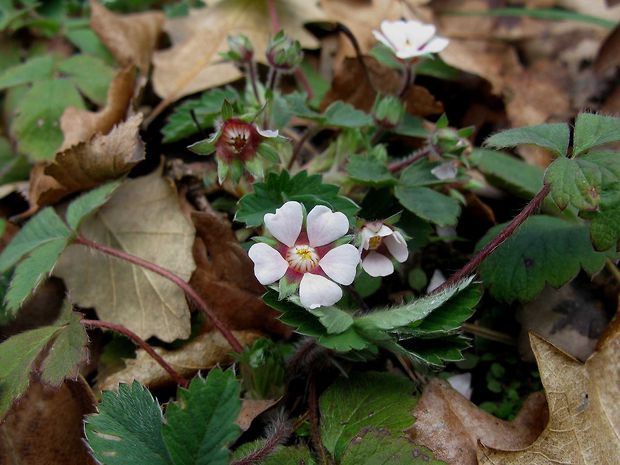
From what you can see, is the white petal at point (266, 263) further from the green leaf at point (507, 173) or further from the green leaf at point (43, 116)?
the green leaf at point (43, 116)

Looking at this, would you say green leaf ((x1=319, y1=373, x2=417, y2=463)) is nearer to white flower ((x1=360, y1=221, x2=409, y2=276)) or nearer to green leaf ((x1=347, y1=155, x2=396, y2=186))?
white flower ((x1=360, y1=221, x2=409, y2=276))

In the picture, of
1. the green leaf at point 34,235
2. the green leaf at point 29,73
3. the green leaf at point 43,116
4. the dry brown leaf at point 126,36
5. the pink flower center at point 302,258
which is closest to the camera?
the pink flower center at point 302,258

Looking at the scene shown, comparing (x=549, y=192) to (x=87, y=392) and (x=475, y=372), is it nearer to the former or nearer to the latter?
(x=475, y=372)

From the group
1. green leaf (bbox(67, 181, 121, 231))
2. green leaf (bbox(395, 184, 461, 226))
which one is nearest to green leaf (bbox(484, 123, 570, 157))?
green leaf (bbox(395, 184, 461, 226))

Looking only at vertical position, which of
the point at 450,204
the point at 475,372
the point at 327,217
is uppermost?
the point at 327,217

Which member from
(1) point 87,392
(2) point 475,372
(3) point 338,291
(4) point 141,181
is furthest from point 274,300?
(4) point 141,181

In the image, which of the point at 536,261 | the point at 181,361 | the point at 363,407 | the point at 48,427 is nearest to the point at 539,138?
the point at 536,261

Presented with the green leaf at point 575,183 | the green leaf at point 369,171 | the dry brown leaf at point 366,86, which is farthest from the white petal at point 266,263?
the dry brown leaf at point 366,86

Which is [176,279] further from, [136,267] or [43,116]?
[43,116]
